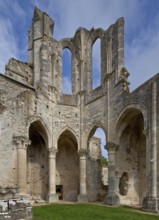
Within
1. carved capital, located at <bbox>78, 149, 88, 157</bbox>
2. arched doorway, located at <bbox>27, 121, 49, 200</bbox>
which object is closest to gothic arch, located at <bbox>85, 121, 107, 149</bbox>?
carved capital, located at <bbox>78, 149, 88, 157</bbox>

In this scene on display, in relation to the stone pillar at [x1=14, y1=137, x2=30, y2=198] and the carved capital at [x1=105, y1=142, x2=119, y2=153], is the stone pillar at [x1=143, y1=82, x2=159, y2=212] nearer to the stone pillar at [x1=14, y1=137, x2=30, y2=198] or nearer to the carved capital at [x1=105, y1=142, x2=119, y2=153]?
the carved capital at [x1=105, y1=142, x2=119, y2=153]

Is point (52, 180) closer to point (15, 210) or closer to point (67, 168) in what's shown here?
point (67, 168)

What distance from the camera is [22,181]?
44.3 feet

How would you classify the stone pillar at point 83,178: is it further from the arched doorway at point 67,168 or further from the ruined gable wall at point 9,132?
the ruined gable wall at point 9,132

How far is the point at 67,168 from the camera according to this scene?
19.2 metres

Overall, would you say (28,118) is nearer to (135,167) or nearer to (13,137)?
(13,137)

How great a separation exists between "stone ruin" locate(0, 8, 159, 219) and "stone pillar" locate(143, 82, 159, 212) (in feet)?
0.15

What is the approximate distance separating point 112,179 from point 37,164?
5.92m

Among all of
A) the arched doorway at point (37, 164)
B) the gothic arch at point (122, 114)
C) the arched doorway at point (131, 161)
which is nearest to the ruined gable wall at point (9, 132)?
the arched doorway at point (37, 164)

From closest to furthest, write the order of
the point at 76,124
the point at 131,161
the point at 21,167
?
the point at 21,167
the point at 131,161
the point at 76,124

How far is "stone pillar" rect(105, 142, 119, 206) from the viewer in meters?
14.6

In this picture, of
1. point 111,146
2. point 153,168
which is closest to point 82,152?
point 111,146

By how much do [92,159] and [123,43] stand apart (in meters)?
9.84

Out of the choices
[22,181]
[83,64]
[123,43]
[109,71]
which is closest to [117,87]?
[109,71]
